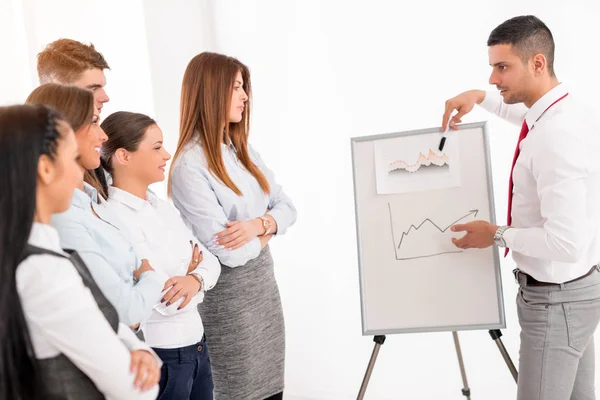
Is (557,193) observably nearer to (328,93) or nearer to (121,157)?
(121,157)

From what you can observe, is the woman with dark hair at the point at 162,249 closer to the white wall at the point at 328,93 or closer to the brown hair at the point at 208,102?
the brown hair at the point at 208,102

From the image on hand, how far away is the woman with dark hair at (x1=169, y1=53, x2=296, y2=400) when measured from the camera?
94.3 inches

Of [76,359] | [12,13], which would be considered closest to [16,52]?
[12,13]

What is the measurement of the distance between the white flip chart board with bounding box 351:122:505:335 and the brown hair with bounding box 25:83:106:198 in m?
1.21

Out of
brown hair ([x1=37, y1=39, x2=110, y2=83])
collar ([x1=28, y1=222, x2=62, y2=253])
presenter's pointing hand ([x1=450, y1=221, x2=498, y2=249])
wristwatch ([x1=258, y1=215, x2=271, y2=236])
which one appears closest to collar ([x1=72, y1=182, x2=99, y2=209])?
collar ([x1=28, y1=222, x2=62, y2=253])

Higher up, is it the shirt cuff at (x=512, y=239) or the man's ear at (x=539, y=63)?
the man's ear at (x=539, y=63)

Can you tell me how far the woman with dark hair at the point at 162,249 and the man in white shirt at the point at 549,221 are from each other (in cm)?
109

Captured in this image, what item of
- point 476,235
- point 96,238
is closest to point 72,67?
point 96,238

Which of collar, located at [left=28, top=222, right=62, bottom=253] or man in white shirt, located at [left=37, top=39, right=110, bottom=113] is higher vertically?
man in white shirt, located at [left=37, top=39, right=110, bottom=113]

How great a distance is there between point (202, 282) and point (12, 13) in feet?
7.16

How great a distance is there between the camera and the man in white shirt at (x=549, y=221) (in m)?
2.01

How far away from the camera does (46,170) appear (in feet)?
4.33

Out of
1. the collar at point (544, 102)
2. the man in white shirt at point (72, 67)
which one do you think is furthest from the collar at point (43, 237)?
the collar at point (544, 102)

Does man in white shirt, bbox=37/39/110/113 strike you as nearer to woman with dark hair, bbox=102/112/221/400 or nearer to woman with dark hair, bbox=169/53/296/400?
woman with dark hair, bbox=102/112/221/400
